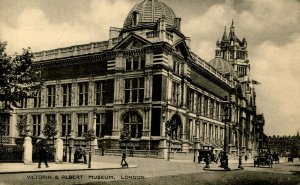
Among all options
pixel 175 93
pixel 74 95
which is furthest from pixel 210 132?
pixel 74 95

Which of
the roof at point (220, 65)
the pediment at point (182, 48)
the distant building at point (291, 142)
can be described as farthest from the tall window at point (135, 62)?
the roof at point (220, 65)

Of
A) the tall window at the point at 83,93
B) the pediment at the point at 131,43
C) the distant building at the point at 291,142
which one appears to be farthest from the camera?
the tall window at the point at 83,93

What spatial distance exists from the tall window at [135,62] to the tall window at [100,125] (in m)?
6.22

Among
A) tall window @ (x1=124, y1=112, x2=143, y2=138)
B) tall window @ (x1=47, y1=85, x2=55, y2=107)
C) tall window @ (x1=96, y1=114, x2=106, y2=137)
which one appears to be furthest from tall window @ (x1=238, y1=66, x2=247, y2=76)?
tall window @ (x1=124, y1=112, x2=143, y2=138)

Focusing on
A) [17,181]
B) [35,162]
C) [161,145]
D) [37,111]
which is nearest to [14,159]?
[35,162]

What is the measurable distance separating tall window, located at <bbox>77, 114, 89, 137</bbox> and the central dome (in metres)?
11.2

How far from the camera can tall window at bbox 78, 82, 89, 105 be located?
47969 mm

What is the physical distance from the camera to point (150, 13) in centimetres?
4759

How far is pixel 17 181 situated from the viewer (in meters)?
15.9

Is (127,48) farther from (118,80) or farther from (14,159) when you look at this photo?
(14,159)

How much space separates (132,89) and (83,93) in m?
7.10

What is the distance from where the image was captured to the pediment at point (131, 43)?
42.9 m

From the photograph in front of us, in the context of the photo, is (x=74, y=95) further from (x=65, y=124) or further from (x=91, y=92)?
(x=65, y=124)

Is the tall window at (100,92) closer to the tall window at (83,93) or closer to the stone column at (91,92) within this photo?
the stone column at (91,92)
